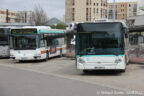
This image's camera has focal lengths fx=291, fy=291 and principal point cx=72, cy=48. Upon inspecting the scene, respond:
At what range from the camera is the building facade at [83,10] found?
123125 mm

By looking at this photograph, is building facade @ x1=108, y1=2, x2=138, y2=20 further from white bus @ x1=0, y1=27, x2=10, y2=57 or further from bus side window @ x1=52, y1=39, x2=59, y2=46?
white bus @ x1=0, y1=27, x2=10, y2=57

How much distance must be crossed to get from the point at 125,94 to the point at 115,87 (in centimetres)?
151

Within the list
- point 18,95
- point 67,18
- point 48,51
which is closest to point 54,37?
point 48,51

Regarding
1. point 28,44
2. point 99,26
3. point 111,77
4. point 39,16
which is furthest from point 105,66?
point 39,16

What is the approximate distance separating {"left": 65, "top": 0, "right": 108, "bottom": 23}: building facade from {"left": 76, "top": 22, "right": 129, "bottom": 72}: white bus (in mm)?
108902

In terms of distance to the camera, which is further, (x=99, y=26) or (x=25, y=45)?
(x=25, y=45)

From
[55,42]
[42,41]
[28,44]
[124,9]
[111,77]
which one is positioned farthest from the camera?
[124,9]

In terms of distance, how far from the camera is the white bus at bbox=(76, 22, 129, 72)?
46.2 feet

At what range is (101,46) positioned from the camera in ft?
46.6

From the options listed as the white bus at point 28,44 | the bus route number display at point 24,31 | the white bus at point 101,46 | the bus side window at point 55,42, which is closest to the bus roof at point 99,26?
the white bus at point 101,46

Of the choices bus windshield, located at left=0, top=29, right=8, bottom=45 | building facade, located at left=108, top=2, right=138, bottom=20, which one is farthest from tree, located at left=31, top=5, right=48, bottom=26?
building facade, located at left=108, top=2, right=138, bottom=20

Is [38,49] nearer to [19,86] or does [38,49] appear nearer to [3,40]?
[3,40]

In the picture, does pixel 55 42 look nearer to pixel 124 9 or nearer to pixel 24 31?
pixel 24 31

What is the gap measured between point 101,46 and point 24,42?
391 inches
